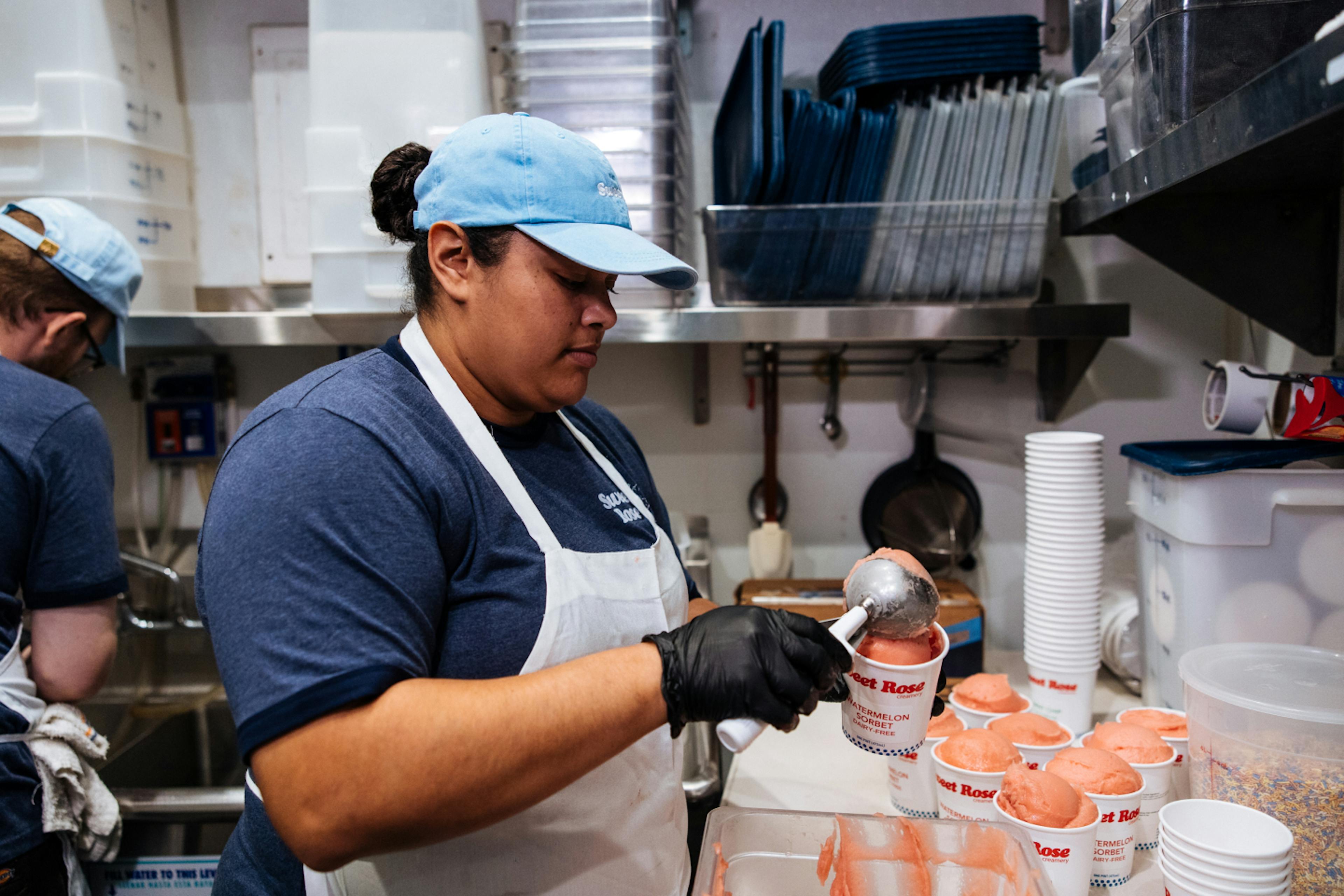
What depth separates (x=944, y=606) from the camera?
1.78 metres

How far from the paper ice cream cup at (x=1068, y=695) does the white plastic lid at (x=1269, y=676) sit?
292 mm

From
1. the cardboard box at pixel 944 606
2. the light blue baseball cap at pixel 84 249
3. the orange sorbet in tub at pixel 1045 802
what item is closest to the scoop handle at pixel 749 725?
the orange sorbet in tub at pixel 1045 802

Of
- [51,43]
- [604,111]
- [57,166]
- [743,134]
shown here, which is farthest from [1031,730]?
[51,43]

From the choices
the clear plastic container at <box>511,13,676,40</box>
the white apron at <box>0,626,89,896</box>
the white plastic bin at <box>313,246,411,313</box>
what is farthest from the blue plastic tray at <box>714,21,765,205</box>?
the white apron at <box>0,626,89,896</box>

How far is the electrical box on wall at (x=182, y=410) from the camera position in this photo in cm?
217

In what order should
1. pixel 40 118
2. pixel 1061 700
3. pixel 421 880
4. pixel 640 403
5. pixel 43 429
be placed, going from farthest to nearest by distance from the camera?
pixel 640 403
pixel 40 118
pixel 1061 700
pixel 43 429
pixel 421 880

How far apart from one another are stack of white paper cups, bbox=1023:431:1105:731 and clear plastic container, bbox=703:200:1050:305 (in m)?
0.39

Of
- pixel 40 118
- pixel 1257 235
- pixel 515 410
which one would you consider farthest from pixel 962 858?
pixel 40 118

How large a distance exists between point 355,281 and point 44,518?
0.69 m

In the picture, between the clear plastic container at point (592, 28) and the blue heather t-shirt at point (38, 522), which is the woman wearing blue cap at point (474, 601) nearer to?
the blue heather t-shirt at point (38, 522)

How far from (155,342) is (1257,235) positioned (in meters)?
2.20

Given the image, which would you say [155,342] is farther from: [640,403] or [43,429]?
[640,403]

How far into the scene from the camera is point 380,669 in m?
0.77

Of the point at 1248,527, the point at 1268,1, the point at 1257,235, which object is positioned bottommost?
the point at 1248,527
